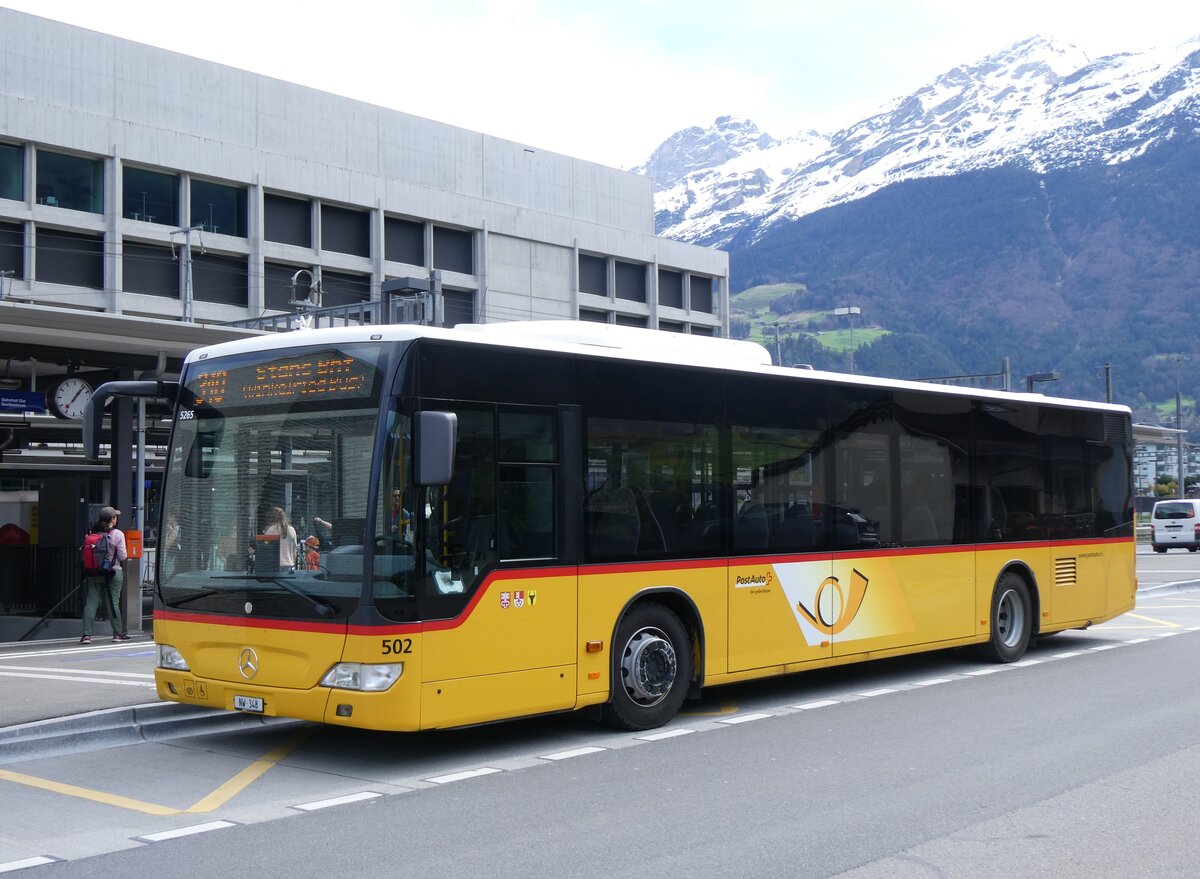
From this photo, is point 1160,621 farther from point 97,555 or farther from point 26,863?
point 26,863

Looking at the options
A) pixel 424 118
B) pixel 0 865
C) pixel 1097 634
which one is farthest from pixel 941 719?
pixel 424 118

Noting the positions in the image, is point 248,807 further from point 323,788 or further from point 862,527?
point 862,527

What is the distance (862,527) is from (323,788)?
5.99 meters

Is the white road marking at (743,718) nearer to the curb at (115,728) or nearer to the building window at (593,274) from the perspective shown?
the curb at (115,728)

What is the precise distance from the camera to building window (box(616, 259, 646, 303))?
7944cm

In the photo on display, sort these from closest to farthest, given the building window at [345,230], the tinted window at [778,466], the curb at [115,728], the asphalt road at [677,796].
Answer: the asphalt road at [677,796] < the curb at [115,728] < the tinted window at [778,466] < the building window at [345,230]

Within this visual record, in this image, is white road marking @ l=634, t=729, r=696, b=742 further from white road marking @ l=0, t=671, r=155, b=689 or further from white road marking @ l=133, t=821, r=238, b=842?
white road marking @ l=0, t=671, r=155, b=689

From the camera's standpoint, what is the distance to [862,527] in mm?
12414

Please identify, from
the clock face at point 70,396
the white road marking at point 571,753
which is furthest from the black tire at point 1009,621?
the clock face at point 70,396

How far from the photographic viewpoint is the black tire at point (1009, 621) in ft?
46.8

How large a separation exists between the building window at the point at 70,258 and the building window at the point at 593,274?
2959 centimetres

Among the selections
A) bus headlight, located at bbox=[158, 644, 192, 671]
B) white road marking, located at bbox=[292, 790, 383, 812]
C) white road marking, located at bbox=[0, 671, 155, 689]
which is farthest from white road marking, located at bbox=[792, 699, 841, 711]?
white road marking, located at bbox=[0, 671, 155, 689]

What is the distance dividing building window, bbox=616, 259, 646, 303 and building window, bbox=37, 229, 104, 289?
32298 millimetres

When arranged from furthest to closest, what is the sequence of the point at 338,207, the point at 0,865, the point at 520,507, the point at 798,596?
the point at 338,207, the point at 798,596, the point at 520,507, the point at 0,865
